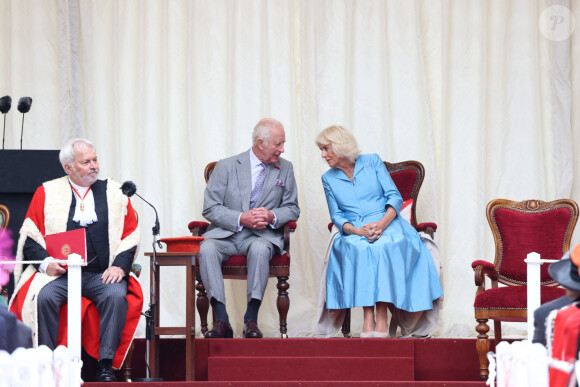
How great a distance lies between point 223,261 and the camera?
532cm

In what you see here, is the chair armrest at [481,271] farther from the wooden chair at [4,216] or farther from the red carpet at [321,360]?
the wooden chair at [4,216]

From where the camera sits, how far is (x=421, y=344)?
4.95 m

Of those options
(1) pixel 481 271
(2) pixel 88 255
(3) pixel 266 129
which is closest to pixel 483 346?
(1) pixel 481 271

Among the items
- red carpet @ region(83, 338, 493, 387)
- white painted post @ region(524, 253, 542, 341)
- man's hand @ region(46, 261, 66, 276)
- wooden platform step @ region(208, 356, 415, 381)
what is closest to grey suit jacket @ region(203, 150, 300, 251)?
red carpet @ region(83, 338, 493, 387)

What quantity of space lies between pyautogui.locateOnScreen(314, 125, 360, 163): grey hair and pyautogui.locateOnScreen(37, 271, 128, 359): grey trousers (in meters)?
1.64

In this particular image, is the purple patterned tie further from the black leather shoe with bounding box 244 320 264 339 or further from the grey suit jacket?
the black leather shoe with bounding box 244 320 264 339

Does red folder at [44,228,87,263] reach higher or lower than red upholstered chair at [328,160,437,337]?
lower

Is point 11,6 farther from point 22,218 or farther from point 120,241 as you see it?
point 120,241

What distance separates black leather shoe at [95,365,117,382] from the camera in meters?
4.30

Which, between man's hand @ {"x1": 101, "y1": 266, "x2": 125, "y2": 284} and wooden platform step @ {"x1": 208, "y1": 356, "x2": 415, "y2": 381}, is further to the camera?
wooden platform step @ {"x1": 208, "y1": 356, "x2": 415, "y2": 381}

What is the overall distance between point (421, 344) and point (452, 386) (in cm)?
90

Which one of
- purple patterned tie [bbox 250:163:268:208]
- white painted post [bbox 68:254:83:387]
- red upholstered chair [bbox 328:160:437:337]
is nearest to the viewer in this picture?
white painted post [bbox 68:254:83:387]

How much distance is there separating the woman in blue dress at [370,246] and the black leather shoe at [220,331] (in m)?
0.61

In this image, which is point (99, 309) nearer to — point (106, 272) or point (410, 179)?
point (106, 272)
